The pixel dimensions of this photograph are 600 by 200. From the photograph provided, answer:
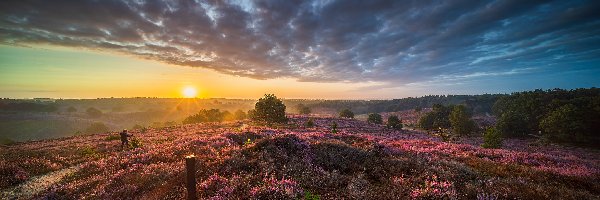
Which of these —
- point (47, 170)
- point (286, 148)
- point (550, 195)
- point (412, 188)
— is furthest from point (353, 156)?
point (47, 170)

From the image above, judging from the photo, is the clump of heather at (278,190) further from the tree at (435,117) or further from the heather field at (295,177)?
the tree at (435,117)

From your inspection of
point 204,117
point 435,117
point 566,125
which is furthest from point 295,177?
point 204,117

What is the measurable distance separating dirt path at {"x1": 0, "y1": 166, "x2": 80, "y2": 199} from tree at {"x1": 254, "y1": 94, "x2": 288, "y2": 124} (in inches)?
1224

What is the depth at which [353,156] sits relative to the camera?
15180 millimetres

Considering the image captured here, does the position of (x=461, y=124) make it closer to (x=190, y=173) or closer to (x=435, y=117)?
(x=435, y=117)

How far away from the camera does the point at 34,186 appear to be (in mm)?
13820

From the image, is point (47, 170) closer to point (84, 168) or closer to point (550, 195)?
point (84, 168)

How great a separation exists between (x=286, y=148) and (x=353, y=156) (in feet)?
12.3

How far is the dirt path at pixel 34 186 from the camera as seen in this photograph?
1252cm

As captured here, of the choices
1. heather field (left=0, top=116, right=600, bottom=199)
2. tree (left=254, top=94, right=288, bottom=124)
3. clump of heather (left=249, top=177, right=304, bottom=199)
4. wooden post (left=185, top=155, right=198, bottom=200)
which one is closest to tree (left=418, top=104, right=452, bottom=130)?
tree (left=254, top=94, right=288, bottom=124)

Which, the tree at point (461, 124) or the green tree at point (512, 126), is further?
the tree at point (461, 124)

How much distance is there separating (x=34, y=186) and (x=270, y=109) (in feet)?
112

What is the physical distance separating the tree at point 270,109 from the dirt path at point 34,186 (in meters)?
31.1

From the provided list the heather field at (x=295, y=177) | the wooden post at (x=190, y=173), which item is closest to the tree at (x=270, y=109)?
the heather field at (x=295, y=177)
